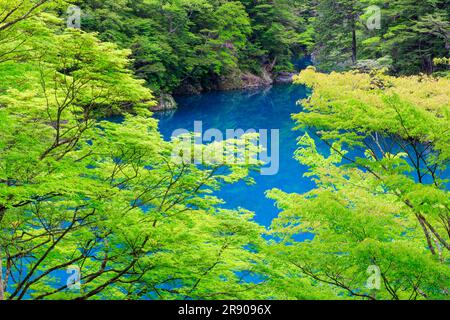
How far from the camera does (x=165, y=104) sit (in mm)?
27438

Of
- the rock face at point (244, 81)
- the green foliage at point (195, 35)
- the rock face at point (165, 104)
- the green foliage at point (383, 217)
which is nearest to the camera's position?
the green foliage at point (383, 217)

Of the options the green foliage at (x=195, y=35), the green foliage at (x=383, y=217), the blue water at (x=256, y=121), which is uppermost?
the green foliage at (x=195, y=35)

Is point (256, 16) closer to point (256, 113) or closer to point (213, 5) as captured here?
point (213, 5)

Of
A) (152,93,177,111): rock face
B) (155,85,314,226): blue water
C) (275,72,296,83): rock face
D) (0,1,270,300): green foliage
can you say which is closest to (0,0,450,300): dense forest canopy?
(0,1,270,300): green foliage

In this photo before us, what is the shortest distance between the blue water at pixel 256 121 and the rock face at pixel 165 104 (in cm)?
59

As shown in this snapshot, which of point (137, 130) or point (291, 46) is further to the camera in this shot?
point (291, 46)

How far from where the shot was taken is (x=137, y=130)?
522cm

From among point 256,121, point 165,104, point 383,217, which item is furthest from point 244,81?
point 383,217

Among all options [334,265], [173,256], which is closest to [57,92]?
[173,256]

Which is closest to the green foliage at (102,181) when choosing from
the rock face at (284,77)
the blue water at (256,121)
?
the blue water at (256,121)

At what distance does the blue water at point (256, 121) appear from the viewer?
14.4 metres

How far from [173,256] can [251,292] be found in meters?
1.01

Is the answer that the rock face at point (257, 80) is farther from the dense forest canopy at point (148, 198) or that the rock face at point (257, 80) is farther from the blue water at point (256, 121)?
the dense forest canopy at point (148, 198)

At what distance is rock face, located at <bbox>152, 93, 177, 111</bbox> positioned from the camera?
27.0 metres
